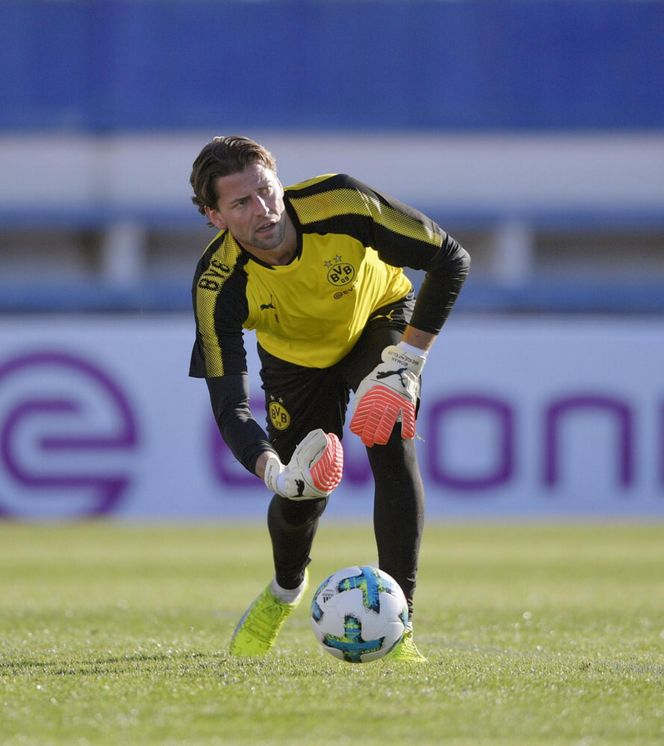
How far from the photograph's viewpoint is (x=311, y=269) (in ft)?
18.6

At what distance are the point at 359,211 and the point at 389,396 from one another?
72 centimetres

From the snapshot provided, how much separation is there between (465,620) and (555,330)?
8143 mm

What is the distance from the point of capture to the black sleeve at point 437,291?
5.71 meters

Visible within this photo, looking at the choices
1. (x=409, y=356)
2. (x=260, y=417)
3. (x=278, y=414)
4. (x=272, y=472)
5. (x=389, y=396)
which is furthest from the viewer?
(x=260, y=417)

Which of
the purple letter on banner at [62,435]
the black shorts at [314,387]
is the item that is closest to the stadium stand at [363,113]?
the purple letter on banner at [62,435]

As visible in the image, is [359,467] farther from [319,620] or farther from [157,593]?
[319,620]

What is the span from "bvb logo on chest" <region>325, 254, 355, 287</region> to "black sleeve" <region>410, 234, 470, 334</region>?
0.94 feet

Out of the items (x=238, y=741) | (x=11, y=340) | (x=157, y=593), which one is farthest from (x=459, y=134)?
(x=238, y=741)

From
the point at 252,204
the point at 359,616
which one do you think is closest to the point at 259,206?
Answer: the point at 252,204

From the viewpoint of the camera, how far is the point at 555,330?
1518cm

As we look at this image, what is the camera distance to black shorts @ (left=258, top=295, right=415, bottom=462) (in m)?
5.97

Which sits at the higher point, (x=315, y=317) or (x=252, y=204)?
(x=252, y=204)

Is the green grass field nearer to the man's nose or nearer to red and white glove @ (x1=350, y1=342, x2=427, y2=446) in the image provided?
red and white glove @ (x1=350, y1=342, x2=427, y2=446)

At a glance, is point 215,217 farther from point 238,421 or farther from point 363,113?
point 363,113
